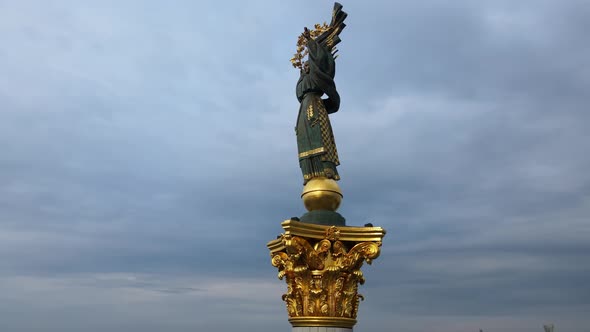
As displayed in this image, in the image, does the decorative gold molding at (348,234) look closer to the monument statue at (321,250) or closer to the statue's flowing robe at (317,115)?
the monument statue at (321,250)

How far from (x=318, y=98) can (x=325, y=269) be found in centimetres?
562

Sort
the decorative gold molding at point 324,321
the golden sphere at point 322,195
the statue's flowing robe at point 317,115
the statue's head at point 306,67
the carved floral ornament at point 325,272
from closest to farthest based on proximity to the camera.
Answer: the decorative gold molding at point 324,321, the carved floral ornament at point 325,272, the golden sphere at point 322,195, the statue's flowing robe at point 317,115, the statue's head at point 306,67

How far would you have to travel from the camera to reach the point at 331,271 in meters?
14.8

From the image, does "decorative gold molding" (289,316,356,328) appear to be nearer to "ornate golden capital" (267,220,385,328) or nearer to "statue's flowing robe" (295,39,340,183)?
"ornate golden capital" (267,220,385,328)

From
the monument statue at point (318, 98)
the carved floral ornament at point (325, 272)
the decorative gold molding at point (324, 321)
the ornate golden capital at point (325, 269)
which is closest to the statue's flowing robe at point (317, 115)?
the monument statue at point (318, 98)

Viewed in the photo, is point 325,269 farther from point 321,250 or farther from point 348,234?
point 348,234

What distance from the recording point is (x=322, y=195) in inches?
623

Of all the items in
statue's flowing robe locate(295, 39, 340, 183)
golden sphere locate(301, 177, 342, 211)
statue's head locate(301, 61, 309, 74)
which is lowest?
golden sphere locate(301, 177, 342, 211)

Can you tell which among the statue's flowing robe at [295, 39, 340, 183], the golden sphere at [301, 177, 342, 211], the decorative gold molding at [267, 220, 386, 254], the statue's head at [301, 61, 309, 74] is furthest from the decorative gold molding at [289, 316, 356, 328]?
the statue's head at [301, 61, 309, 74]

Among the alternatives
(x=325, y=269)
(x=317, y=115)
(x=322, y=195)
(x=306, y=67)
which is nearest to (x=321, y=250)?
(x=325, y=269)

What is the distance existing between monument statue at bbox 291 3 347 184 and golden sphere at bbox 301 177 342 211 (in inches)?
12.8

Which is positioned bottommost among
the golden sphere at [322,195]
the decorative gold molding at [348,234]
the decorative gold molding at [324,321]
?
the decorative gold molding at [324,321]

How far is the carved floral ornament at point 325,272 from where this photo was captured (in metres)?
14.8

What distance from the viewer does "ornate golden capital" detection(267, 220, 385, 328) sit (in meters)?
14.7
